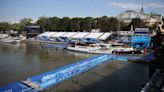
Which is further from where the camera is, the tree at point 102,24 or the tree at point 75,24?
the tree at point 75,24

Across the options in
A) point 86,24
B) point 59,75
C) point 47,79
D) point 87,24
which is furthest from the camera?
point 86,24

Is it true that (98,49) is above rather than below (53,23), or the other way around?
below

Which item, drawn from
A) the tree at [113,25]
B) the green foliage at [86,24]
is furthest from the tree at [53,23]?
the tree at [113,25]

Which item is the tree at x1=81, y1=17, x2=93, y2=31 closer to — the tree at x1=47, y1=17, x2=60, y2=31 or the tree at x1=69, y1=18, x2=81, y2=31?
the tree at x1=69, y1=18, x2=81, y2=31

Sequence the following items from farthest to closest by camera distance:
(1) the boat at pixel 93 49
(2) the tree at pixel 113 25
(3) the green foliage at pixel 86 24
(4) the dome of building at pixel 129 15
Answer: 1. (4) the dome of building at pixel 129 15
2. (3) the green foliage at pixel 86 24
3. (2) the tree at pixel 113 25
4. (1) the boat at pixel 93 49

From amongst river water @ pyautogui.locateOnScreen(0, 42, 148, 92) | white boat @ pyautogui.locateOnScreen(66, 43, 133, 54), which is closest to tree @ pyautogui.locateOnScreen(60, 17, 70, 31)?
white boat @ pyautogui.locateOnScreen(66, 43, 133, 54)

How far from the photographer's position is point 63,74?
55.2ft

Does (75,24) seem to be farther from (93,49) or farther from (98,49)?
(98,49)

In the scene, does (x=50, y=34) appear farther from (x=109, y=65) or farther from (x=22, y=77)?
(x=22, y=77)

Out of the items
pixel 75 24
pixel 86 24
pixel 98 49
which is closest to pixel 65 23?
pixel 75 24

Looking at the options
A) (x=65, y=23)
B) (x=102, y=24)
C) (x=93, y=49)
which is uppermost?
(x=65, y=23)

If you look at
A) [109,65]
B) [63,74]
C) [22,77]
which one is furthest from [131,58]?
[22,77]

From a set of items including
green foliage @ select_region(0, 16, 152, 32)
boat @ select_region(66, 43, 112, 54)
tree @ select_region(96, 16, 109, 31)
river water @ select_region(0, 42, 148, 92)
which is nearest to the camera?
river water @ select_region(0, 42, 148, 92)

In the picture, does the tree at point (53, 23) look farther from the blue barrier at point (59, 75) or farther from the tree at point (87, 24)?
the blue barrier at point (59, 75)
